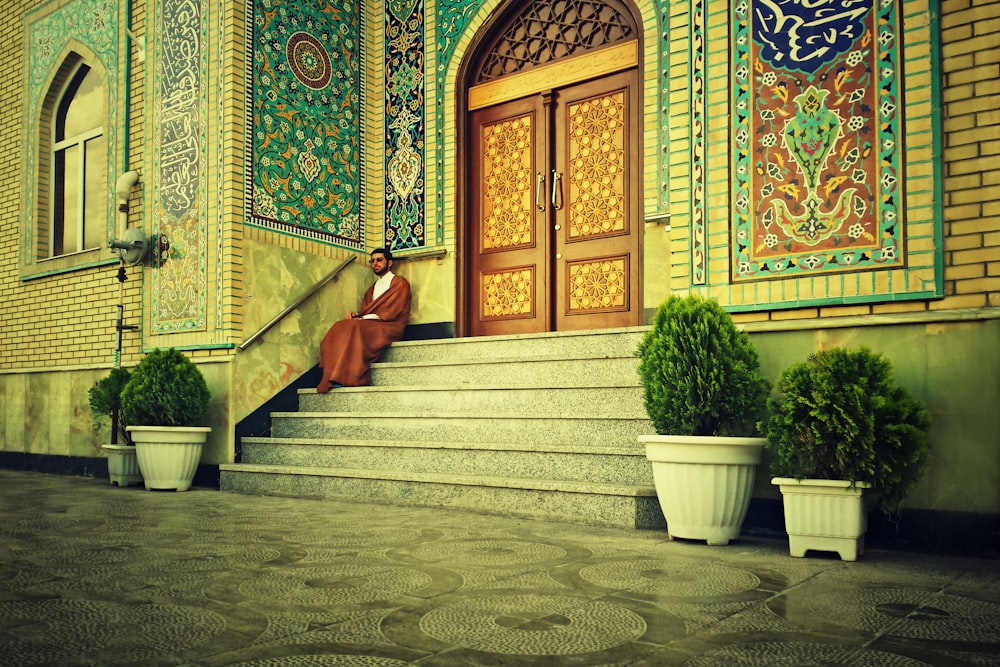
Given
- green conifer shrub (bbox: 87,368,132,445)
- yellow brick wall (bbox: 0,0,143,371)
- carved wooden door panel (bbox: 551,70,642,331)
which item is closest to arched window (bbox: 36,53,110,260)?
yellow brick wall (bbox: 0,0,143,371)

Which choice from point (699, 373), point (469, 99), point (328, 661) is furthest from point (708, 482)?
point (469, 99)

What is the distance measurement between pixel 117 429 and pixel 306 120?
3189 mm

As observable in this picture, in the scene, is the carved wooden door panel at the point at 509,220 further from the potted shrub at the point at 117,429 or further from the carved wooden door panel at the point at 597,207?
the potted shrub at the point at 117,429

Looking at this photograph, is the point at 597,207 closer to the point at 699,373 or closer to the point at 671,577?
the point at 699,373

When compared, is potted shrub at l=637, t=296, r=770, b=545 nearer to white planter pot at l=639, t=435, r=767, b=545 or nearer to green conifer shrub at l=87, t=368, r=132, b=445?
white planter pot at l=639, t=435, r=767, b=545

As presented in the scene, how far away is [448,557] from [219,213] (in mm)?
4121

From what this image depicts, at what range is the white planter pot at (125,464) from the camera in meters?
6.36

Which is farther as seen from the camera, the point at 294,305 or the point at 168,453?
the point at 294,305

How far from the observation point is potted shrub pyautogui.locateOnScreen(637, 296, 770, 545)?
3.70 m

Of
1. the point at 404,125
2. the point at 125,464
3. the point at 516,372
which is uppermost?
the point at 404,125

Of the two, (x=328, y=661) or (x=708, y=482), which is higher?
(x=708, y=482)

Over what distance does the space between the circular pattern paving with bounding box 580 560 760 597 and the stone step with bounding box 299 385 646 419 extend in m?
1.56

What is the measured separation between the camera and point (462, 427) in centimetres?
543

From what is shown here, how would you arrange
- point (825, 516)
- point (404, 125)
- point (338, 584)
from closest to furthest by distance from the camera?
point (338, 584)
point (825, 516)
point (404, 125)
